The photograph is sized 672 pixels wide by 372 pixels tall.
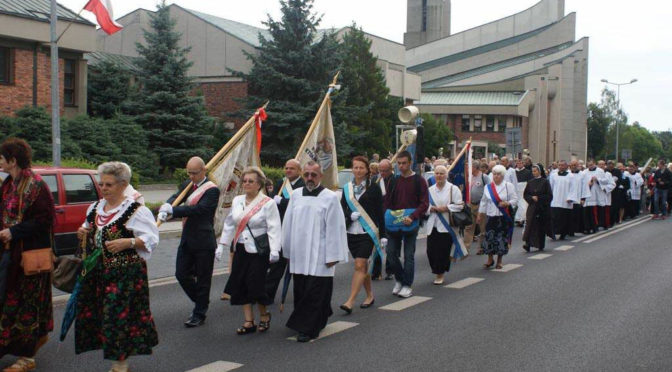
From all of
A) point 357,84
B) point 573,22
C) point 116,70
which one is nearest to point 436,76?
point 573,22

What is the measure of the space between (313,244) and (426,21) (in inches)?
4249

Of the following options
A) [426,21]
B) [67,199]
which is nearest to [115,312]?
[67,199]

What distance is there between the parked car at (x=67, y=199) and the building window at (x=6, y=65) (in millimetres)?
16853

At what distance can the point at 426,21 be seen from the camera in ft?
365

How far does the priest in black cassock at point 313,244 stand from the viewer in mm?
7086

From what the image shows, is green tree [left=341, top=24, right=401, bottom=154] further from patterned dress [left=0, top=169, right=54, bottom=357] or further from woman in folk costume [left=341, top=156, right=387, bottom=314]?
patterned dress [left=0, top=169, right=54, bottom=357]

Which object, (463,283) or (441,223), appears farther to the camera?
(463,283)

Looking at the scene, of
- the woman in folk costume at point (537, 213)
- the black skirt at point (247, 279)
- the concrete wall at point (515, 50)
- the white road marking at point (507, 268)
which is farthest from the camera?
the concrete wall at point (515, 50)

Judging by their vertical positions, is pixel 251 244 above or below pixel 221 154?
below

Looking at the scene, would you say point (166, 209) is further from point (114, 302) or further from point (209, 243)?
point (114, 302)

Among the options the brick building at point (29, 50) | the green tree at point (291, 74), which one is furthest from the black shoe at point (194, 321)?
the green tree at point (291, 74)

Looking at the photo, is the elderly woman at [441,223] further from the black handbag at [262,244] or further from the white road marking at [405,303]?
the black handbag at [262,244]

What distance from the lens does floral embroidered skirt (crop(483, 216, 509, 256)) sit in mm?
11938

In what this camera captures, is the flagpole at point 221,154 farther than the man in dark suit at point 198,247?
Yes
